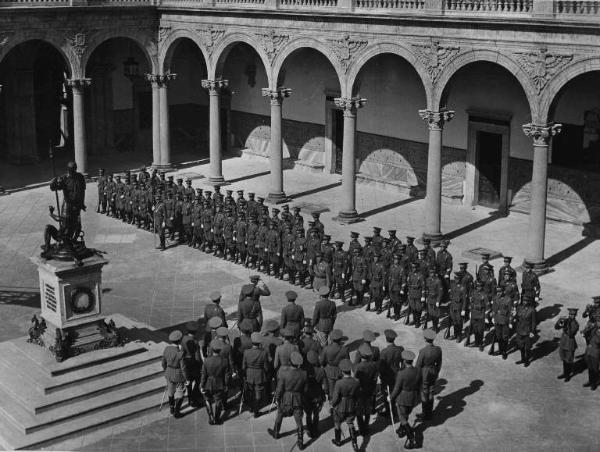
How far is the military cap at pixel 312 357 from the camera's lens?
16.0 m

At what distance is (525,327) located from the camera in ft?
61.7

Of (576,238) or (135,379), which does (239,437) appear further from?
(576,238)

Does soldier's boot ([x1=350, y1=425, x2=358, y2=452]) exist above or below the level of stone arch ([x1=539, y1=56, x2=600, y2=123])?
below

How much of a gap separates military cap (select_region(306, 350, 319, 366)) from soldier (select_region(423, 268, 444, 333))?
500 cm

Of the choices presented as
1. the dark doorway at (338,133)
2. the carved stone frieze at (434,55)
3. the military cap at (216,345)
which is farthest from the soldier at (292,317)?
the dark doorway at (338,133)

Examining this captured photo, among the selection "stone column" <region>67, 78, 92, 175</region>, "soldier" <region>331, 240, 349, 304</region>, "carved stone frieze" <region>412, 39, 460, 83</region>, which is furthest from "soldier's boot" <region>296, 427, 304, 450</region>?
"stone column" <region>67, 78, 92, 175</region>

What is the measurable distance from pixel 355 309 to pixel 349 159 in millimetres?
7761

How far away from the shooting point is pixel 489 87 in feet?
96.5

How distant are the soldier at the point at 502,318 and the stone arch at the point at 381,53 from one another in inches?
344

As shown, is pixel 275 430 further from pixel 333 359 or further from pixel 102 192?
pixel 102 192

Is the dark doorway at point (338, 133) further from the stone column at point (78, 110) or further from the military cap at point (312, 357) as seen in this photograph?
the military cap at point (312, 357)

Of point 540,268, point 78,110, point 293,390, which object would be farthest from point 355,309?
point 78,110

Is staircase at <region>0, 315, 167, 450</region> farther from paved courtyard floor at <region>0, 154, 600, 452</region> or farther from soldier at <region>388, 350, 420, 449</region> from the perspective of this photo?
soldier at <region>388, 350, 420, 449</region>

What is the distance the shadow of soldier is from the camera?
16.4 meters
